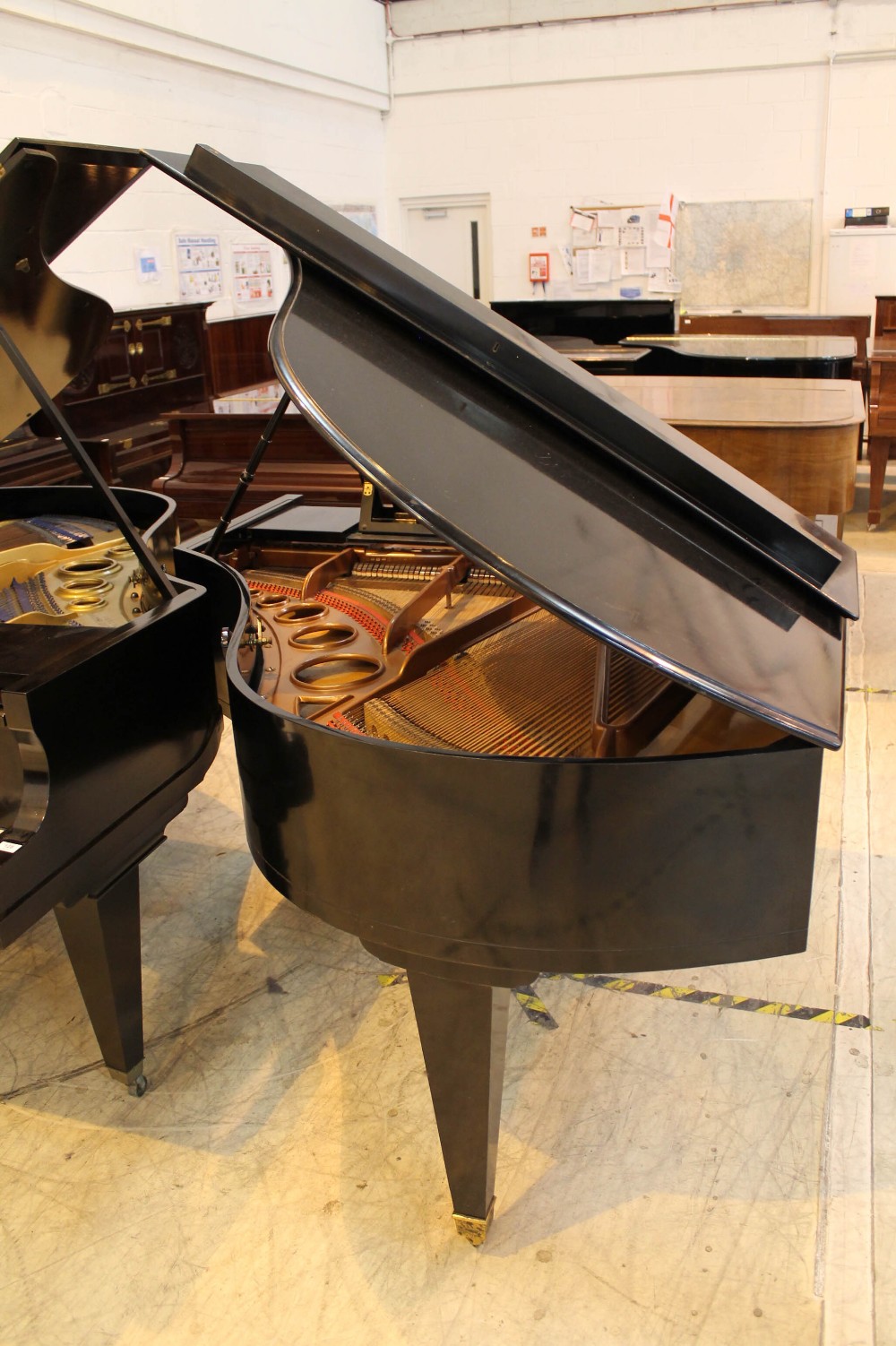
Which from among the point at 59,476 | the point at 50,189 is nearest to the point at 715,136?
the point at 59,476

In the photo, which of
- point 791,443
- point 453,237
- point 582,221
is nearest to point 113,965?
point 791,443

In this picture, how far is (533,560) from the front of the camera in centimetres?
133

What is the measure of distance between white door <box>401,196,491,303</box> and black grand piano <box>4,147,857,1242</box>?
8.53 m

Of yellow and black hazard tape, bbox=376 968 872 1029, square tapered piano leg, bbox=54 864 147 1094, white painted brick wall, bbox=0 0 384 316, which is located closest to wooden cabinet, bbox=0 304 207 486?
white painted brick wall, bbox=0 0 384 316

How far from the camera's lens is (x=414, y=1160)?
203 centimetres

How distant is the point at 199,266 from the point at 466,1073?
21.1 feet

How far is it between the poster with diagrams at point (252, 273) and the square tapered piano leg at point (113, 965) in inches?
244

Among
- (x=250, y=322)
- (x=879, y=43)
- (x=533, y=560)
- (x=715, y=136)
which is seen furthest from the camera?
(x=715, y=136)

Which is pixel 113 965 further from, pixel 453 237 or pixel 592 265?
pixel 453 237

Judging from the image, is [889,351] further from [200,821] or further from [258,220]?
[258,220]

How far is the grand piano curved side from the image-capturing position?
1.39m

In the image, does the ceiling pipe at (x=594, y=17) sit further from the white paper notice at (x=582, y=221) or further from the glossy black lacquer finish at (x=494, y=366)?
the glossy black lacquer finish at (x=494, y=366)

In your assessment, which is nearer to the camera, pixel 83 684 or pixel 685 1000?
pixel 83 684

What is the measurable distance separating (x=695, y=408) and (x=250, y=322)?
355cm
